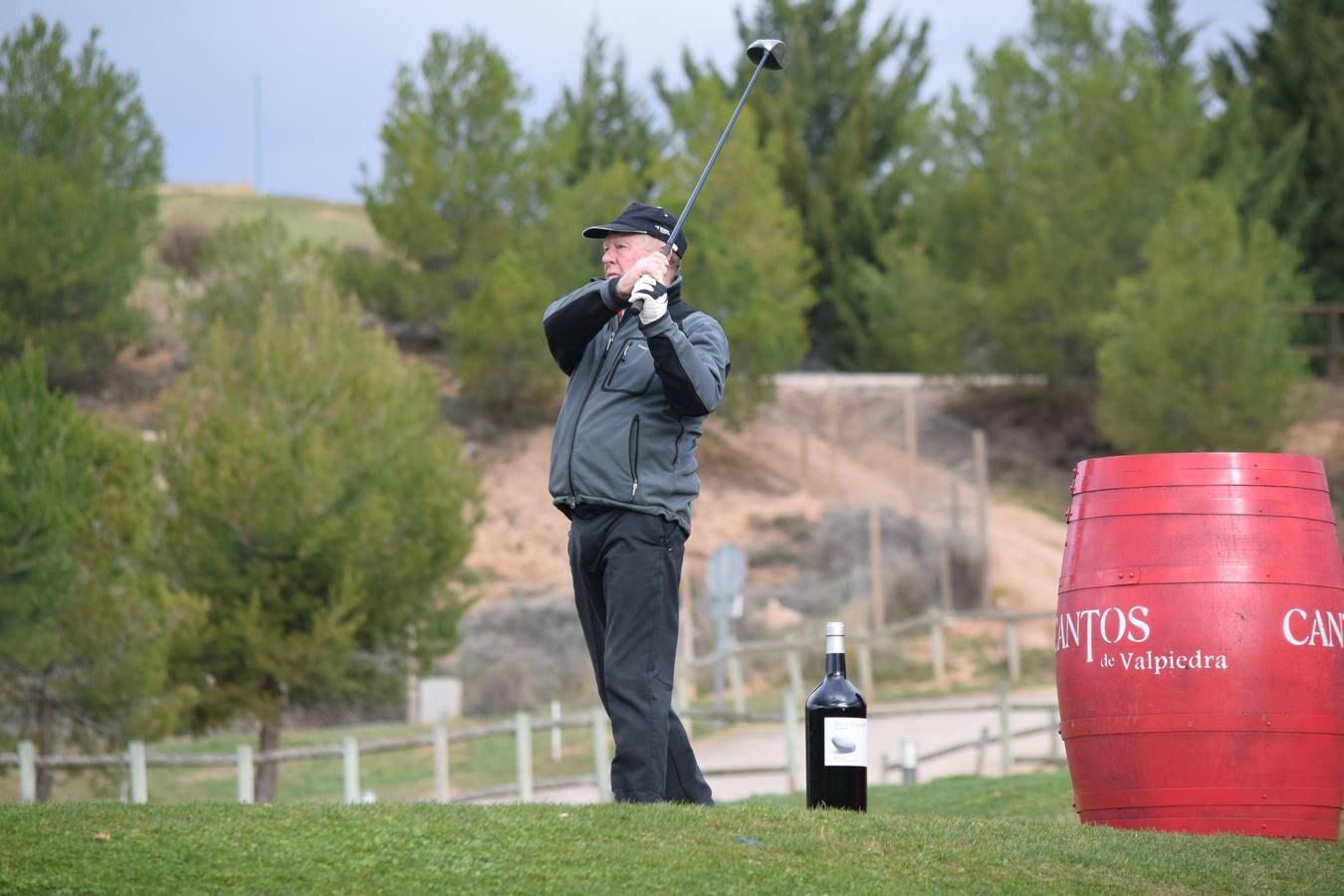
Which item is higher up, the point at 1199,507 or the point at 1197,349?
the point at 1197,349

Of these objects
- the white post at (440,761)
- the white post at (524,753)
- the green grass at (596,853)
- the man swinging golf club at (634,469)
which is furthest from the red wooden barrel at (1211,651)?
the white post at (440,761)

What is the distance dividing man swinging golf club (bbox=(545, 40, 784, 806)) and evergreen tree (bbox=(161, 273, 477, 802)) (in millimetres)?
17470

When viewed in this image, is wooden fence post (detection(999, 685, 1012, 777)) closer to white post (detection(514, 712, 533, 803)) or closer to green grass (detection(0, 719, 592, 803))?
white post (detection(514, 712, 533, 803))

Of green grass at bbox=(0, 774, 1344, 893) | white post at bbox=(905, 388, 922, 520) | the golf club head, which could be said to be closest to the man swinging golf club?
green grass at bbox=(0, 774, 1344, 893)

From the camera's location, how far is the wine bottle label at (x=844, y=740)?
20.2ft

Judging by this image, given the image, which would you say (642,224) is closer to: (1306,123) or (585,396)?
(585,396)

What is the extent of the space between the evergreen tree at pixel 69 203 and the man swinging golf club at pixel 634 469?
3201 cm

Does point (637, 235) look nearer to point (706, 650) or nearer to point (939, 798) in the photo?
point (939, 798)

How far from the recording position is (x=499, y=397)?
40.2 m

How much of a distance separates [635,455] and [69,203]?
1326 inches

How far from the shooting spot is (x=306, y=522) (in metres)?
23.7

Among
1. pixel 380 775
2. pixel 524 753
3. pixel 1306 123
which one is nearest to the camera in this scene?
pixel 524 753

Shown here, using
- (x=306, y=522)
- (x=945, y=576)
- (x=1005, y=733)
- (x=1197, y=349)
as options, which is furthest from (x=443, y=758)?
(x=1197, y=349)

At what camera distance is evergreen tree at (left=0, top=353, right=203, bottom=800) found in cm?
2058
